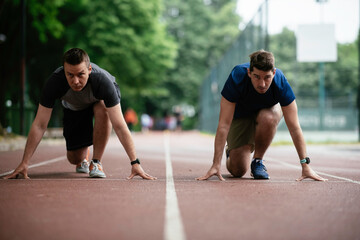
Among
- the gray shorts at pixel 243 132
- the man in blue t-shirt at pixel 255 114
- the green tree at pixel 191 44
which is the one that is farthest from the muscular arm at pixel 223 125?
the green tree at pixel 191 44

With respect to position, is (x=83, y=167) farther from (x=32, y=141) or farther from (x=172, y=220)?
(x=172, y=220)

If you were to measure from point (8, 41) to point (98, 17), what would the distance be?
22.8ft

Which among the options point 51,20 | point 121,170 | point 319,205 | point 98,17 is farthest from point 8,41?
point 319,205

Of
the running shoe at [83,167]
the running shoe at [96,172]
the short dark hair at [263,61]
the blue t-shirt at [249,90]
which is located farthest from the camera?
the running shoe at [83,167]

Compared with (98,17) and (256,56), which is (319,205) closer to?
(256,56)

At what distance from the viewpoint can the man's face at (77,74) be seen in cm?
539

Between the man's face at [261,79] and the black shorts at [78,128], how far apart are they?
2265mm

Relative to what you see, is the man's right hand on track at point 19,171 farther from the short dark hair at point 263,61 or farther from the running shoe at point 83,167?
the short dark hair at point 263,61

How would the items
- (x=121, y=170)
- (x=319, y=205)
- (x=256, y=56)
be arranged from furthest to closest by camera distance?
1. (x=121, y=170)
2. (x=256, y=56)
3. (x=319, y=205)

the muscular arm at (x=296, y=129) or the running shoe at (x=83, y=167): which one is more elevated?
the muscular arm at (x=296, y=129)

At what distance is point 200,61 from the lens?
5091 centimetres

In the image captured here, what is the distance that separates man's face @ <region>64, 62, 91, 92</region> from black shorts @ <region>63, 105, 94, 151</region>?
1169mm

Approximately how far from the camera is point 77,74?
5.42 m

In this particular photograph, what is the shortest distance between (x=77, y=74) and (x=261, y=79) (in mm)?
1896
